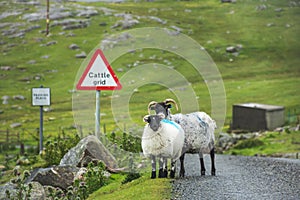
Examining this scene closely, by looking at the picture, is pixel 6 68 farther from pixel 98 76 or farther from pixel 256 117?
pixel 98 76

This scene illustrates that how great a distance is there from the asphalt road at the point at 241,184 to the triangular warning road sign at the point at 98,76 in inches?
184

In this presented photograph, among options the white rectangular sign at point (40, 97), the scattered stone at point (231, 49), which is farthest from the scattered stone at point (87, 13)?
the white rectangular sign at point (40, 97)

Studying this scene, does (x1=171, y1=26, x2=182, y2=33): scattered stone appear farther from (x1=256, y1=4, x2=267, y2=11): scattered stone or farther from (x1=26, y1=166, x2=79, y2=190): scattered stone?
(x1=26, y1=166, x2=79, y2=190): scattered stone

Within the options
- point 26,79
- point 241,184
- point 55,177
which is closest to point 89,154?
point 55,177

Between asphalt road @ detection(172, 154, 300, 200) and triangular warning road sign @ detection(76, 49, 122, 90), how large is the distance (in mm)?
4679

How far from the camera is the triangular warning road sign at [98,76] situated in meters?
26.2

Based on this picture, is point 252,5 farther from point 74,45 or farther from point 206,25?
point 74,45

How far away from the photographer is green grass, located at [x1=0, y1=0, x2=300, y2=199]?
3738 inches

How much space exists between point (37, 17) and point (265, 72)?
49396mm

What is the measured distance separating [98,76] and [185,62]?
84.7 metres

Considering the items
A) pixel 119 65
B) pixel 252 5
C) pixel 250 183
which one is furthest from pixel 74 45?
pixel 250 183

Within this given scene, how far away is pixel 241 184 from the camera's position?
66.7ft

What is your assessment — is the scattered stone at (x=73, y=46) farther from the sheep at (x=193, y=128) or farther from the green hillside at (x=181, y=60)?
the sheep at (x=193, y=128)

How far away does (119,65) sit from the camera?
107 metres
